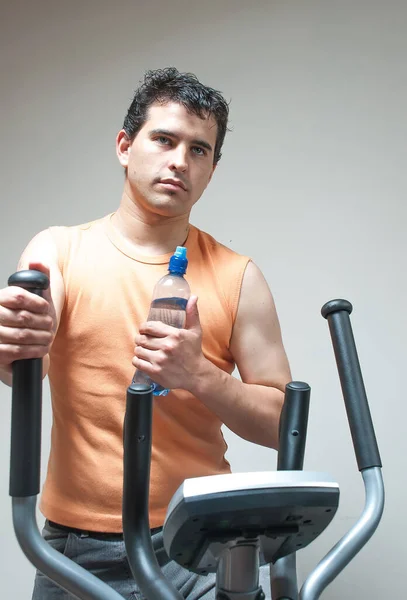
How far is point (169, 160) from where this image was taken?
46.3 inches

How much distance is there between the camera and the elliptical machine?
54cm

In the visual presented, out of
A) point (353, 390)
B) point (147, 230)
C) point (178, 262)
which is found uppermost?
point (147, 230)

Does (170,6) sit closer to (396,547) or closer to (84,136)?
(84,136)

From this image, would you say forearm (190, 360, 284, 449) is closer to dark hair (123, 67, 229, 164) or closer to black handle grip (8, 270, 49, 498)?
black handle grip (8, 270, 49, 498)

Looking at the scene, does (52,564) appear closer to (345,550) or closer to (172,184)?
(345,550)

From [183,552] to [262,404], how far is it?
57cm

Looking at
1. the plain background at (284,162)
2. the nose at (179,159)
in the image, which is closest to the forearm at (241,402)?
the nose at (179,159)

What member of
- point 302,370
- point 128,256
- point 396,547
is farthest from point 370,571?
point 128,256

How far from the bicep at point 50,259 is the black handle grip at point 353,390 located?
1.60 ft

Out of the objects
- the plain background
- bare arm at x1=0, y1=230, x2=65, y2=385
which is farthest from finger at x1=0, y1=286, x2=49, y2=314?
the plain background

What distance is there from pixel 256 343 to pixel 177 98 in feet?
1.64

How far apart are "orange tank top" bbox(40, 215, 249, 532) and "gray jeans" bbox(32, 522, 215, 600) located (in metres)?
0.03

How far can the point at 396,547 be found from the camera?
164 centimetres

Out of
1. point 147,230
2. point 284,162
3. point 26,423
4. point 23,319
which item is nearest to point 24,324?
point 23,319
